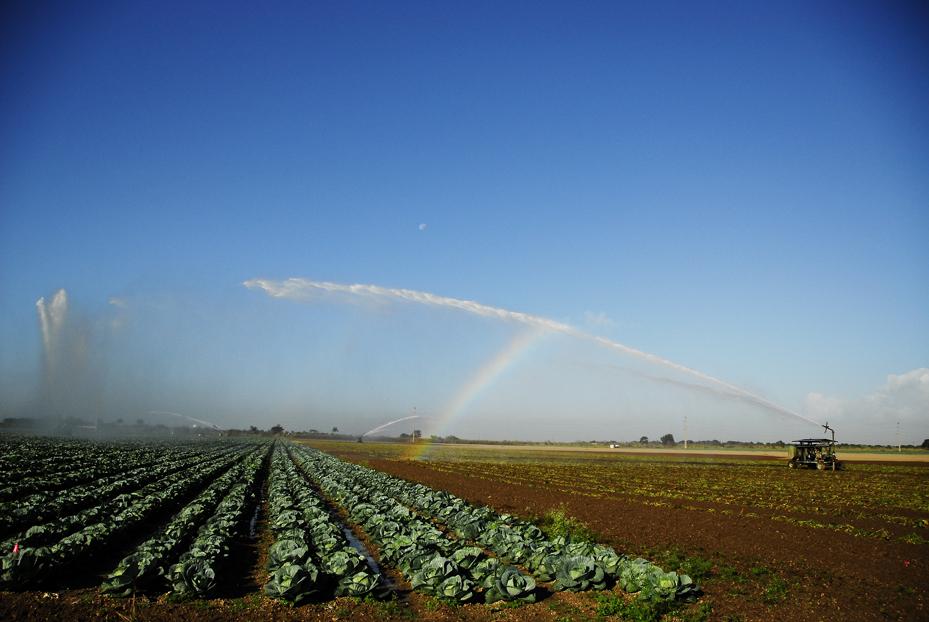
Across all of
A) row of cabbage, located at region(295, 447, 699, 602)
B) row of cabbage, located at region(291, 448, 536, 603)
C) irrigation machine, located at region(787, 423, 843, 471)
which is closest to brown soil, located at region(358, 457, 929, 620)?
row of cabbage, located at region(295, 447, 699, 602)

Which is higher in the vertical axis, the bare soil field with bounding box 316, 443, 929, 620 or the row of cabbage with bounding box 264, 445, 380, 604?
the row of cabbage with bounding box 264, 445, 380, 604

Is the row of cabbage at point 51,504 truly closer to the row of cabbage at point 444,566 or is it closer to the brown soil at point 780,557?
the row of cabbage at point 444,566

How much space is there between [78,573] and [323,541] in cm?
576

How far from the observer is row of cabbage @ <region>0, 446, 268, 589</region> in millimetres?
11664

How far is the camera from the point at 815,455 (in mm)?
58156

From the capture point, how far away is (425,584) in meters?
11.9

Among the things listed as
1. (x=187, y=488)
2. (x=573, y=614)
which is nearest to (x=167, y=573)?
(x=573, y=614)

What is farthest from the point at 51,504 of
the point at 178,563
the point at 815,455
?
the point at 815,455

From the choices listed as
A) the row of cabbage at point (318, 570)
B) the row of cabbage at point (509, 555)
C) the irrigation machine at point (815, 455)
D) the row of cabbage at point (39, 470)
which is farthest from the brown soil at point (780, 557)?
the irrigation machine at point (815, 455)

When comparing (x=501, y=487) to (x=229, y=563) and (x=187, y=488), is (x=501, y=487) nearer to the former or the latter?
(x=187, y=488)

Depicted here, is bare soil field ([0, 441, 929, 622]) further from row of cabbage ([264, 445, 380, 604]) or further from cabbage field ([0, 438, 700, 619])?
row of cabbage ([264, 445, 380, 604])

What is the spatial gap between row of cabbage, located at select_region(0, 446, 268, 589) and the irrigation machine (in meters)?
58.7

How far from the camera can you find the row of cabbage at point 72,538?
11664 millimetres

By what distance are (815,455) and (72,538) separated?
64.5 m
